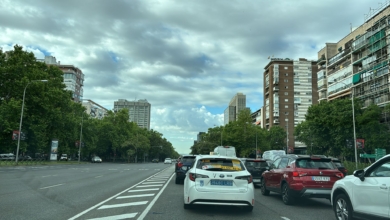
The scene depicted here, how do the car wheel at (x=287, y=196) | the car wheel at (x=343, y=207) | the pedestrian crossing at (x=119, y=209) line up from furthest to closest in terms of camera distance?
the car wheel at (x=287, y=196) < the pedestrian crossing at (x=119, y=209) < the car wheel at (x=343, y=207)

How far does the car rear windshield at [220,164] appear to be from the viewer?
8.98 metres

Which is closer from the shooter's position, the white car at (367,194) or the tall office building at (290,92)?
the white car at (367,194)

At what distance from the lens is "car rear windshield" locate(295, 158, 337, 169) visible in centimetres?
1070

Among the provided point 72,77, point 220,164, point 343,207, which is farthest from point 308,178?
point 72,77

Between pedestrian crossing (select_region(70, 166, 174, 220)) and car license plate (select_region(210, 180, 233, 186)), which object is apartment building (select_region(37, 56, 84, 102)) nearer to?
pedestrian crossing (select_region(70, 166, 174, 220))

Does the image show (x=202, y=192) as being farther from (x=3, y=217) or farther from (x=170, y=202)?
(x=3, y=217)

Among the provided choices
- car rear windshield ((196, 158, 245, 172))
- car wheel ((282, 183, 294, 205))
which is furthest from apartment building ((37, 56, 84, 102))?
car rear windshield ((196, 158, 245, 172))

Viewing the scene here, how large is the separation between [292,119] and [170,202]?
10009cm

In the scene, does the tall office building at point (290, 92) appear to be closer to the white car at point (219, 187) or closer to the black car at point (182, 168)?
the black car at point (182, 168)

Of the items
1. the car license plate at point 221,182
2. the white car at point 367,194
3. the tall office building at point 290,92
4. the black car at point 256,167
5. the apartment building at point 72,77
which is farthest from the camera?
the apartment building at point 72,77

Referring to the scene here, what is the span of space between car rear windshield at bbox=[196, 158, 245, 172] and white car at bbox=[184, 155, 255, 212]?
0.05 metres

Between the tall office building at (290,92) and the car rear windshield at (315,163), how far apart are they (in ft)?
317

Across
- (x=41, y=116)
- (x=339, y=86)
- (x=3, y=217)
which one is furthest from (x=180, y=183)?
(x=339, y=86)

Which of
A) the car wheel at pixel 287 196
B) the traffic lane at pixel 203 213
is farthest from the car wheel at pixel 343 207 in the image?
the car wheel at pixel 287 196
